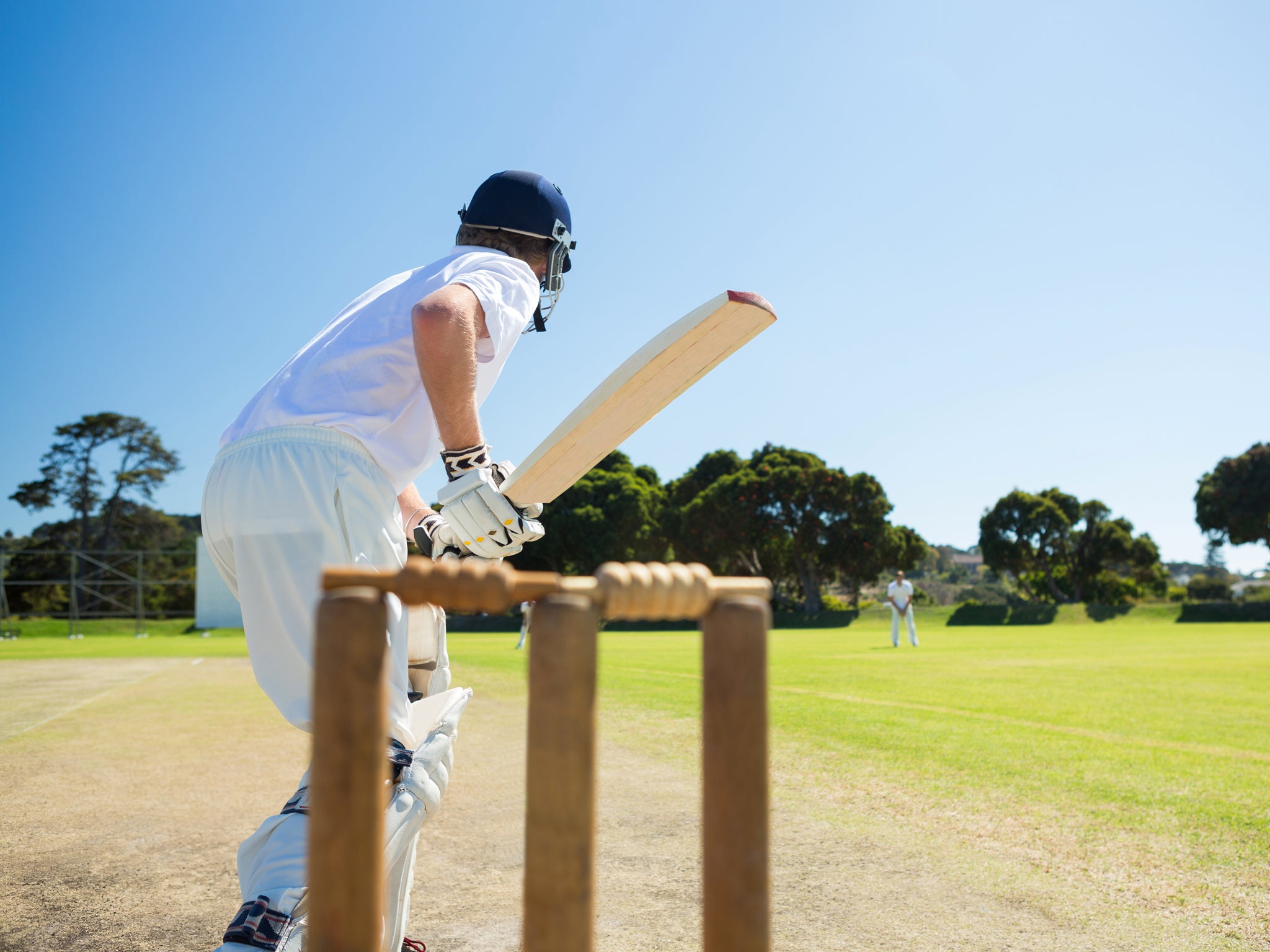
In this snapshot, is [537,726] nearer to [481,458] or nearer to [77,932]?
[481,458]

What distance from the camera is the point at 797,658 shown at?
14188 mm

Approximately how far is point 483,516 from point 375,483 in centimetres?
25

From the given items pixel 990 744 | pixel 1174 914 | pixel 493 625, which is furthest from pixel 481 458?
pixel 493 625

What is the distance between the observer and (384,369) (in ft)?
6.33

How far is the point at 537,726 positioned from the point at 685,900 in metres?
2.17

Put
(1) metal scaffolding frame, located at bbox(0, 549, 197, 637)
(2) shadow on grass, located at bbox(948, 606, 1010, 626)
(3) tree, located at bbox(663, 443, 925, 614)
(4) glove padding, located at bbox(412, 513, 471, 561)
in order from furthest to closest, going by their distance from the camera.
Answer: (3) tree, located at bbox(663, 443, 925, 614)
(2) shadow on grass, located at bbox(948, 606, 1010, 626)
(1) metal scaffolding frame, located at bbox(0, 549, 197, 637)
(4) glove padding, located at bbox(412, 513, 471, 561)

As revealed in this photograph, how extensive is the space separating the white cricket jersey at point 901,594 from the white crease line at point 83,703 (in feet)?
48.8

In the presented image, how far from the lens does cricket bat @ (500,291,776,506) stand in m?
1.87

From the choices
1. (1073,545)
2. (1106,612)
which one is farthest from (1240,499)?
(1106,612)

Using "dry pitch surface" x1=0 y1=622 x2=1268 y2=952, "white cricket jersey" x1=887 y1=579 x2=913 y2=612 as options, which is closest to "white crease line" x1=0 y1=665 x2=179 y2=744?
"dry pitch surface" x1=0 y1=622 x2=1268 y2=952

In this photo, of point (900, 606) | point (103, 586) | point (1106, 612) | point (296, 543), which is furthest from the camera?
point (103, 586)

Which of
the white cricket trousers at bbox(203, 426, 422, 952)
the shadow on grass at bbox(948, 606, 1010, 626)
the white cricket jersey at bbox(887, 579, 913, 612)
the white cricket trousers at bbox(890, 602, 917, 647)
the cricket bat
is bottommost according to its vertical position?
the shadow on grass at bbox(948, 606, 1010, 626)

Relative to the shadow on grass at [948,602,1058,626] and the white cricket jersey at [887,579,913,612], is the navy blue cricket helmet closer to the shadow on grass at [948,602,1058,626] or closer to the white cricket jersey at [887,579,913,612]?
the white cricket jersey at [887,579,913,612]

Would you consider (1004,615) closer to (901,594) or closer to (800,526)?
(800,526)
